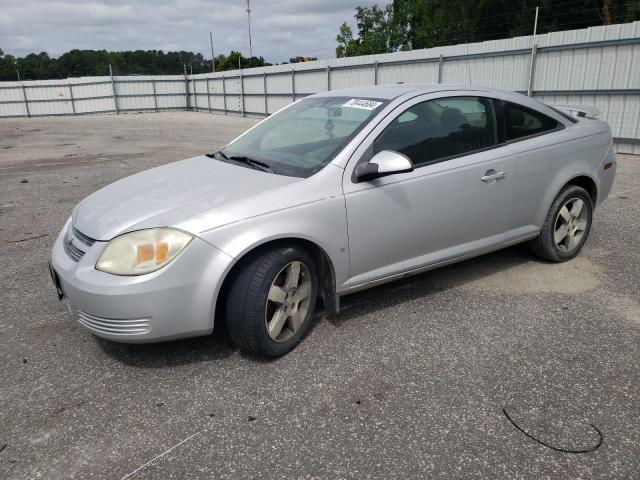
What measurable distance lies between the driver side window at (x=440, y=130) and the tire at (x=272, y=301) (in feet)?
3.09

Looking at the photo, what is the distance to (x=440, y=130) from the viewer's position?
3656 mm

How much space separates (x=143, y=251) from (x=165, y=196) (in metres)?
0.53

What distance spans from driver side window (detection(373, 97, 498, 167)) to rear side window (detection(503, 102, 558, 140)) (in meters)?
0.16

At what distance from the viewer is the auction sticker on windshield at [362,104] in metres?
3.54

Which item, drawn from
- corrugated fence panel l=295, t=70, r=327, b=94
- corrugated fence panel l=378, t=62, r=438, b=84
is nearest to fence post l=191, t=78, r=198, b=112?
corrugated fence panel l=295, t=70, r=327, b=94

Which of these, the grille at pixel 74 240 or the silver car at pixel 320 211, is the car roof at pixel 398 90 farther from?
the grille at pixel 74 240

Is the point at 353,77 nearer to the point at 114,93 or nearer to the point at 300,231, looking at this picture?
the point at 300,231

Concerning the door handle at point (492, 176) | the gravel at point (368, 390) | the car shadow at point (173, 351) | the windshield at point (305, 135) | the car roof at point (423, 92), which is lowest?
the gravel at point (368, 390)

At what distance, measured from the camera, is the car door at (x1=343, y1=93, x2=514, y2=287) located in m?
3.26

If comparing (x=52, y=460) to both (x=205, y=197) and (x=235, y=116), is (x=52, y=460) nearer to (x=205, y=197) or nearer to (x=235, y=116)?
(x=205, y=197)

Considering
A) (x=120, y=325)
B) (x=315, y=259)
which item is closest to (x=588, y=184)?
(x=315, y=259)

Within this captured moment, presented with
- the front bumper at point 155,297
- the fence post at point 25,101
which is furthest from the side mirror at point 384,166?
the fence post at point 25,101

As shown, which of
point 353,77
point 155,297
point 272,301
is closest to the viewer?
point 155,297

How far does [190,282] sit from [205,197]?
56 centimetres
